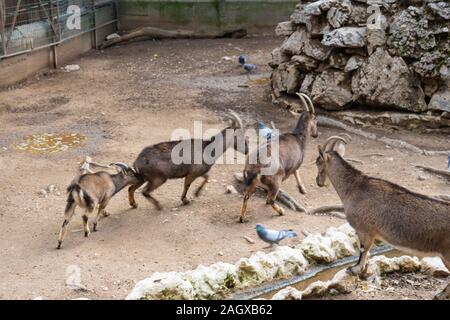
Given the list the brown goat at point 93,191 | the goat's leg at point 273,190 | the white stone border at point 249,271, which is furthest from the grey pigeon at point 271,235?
the brown goat at point 93,191

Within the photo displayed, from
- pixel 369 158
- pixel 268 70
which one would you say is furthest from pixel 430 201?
pixel 268 70

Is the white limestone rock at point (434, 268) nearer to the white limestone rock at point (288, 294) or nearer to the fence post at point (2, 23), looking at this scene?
the white limestone rock at point (288, 294)

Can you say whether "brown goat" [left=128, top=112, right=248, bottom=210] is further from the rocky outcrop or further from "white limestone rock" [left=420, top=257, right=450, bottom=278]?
the rocky outcrop

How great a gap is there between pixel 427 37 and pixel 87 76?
283 inches

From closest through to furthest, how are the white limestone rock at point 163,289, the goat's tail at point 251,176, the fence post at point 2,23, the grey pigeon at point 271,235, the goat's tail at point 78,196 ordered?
the white limestone rock at point 163,289
the grey pigeon at point 271,235
the goat's tail at point 78,196
the goat's tail at point 251,176
the fence post at point 2,23

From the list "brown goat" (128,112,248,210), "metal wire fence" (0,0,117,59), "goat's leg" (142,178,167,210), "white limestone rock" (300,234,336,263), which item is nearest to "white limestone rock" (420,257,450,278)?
"white limestone rock" (300,234,336,263)

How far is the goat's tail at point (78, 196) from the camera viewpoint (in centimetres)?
820

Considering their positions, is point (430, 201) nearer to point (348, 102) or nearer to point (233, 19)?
point (348, 102)

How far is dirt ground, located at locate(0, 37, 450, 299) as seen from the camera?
7781 millimetres

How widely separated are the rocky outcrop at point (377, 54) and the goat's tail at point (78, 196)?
19.3ft

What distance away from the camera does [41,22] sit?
1600 centimetres

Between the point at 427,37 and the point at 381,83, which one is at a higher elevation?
the point at 427,37

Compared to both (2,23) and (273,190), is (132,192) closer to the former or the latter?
(273,190)

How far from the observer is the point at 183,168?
937 cm
